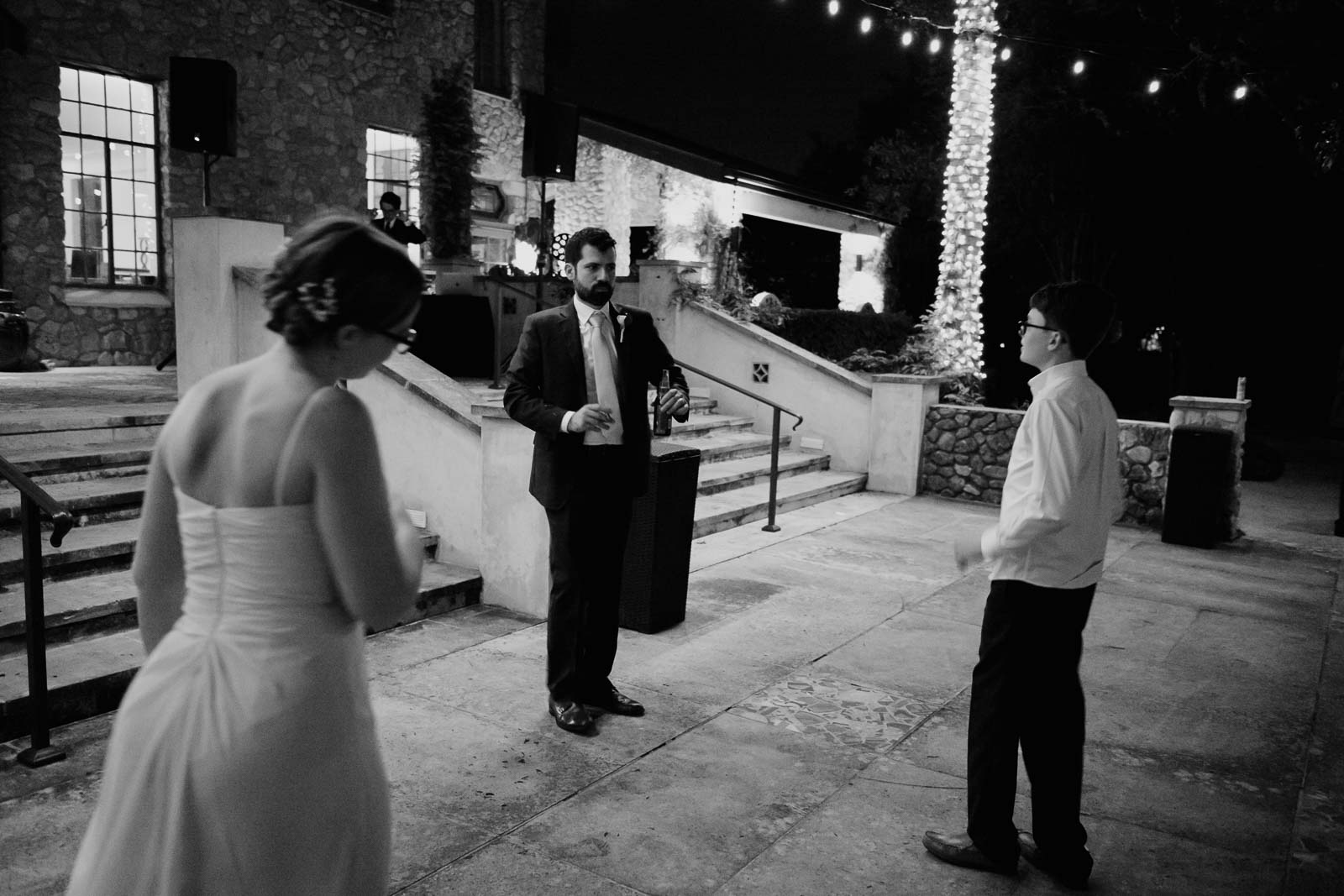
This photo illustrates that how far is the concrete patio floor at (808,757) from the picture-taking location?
10.9 ft

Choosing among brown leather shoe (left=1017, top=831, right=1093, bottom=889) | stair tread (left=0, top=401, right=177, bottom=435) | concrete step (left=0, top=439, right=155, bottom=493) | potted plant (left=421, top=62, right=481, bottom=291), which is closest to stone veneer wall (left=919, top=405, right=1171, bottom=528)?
brown leather shoe (left=1017, top=831, right=1093, bottom=889)

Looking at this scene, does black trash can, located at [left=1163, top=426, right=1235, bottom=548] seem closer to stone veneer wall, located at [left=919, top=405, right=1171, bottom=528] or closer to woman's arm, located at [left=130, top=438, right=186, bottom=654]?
stone veneer wall, located at [left=919, top=405, right=1171, bottom=528]

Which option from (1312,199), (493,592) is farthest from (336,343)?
(1312,199)

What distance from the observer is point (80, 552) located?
17.0 feet

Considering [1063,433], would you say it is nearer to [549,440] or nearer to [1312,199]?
[549,440]

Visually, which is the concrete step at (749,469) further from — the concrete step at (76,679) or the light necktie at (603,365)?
the concrete step at (76,679)

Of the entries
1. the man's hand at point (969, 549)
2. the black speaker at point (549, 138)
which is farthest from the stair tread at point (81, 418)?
the black speaker at point (549, 138)

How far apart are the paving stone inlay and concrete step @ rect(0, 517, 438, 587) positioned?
3072 mm

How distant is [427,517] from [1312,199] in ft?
54.0

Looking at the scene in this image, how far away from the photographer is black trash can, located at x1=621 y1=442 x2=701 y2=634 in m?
5.55

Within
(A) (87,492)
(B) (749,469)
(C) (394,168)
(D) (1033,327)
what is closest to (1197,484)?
(B) (749,469)

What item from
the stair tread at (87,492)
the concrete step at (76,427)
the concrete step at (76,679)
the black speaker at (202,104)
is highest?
the black speaker at (202,104)

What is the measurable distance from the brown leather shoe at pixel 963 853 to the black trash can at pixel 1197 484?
21.0 feet

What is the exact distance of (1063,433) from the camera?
3.01 m
